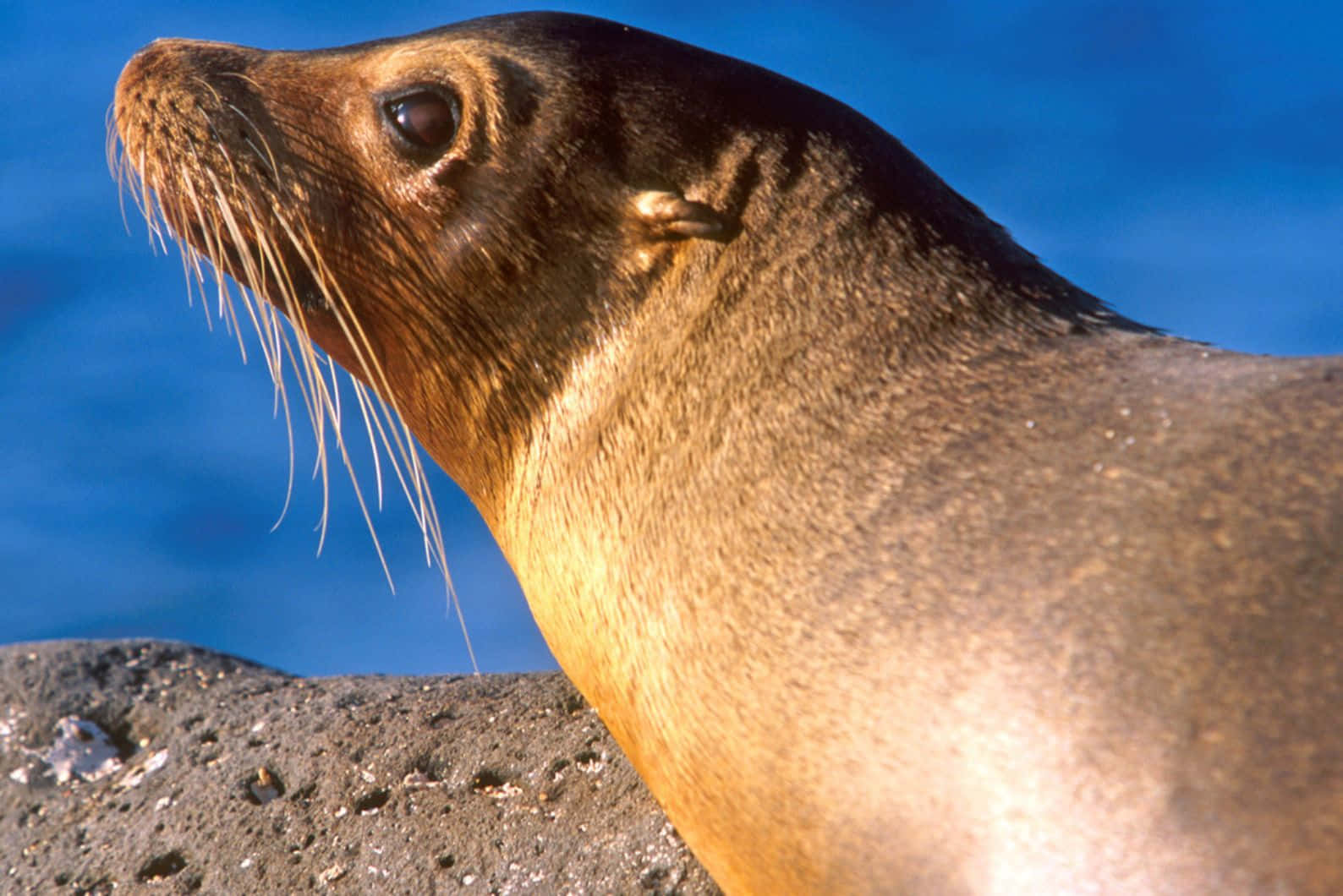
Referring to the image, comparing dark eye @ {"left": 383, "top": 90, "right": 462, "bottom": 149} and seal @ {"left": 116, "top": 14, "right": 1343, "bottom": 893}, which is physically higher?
dark eye @ {"left": 383, "top": 90, "right": 462, "bottom": 149}

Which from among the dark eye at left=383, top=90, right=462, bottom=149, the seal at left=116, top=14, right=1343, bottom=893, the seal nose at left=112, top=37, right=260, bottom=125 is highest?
the seal nose at left=112, top=37, right=260, bottom=125

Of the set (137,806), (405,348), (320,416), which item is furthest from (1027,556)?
(137,806)

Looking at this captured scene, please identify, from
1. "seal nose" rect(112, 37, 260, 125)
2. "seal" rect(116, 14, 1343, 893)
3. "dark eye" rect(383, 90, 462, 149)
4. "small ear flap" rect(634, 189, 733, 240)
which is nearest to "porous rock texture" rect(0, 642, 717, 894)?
"seal" rect(116, 14, 1343, 893)

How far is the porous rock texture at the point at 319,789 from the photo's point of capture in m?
3.02

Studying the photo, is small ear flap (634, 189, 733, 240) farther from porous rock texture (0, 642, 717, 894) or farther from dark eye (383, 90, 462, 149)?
porous rock texture (0, 642, 717, 894)

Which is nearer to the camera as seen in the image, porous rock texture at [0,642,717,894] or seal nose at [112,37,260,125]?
seal nose at [112,37,260,125]

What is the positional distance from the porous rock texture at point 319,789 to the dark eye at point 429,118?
1497 millimetres

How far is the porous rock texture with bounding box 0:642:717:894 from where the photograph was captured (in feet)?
9.89

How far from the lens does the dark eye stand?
2555 mm

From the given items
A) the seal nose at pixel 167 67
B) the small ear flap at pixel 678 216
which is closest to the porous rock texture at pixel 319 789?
the small ear flap at pixel 678 216

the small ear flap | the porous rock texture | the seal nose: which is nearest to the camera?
the small ear flap

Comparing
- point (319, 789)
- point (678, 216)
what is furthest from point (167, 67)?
point (319, 789)

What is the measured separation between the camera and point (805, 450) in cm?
223

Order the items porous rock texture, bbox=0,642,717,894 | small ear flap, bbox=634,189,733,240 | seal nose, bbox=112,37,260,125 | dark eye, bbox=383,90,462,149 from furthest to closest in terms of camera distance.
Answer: porous rock texture, bbox=0,642,717,894 < seal nose, bbox=112,37,260,125 < dark eye, bbox=383,90,462,149 < small ear flap, bbox=634,189,733,240
